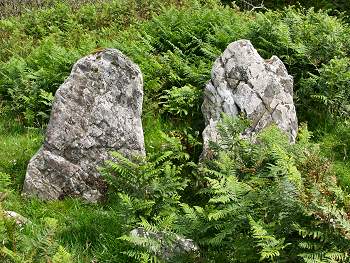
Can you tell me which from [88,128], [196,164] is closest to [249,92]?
[196,164]

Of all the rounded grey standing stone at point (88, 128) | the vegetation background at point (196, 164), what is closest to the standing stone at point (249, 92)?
the vegetation background at point (196, 164)

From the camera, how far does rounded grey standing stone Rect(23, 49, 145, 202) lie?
303 inches

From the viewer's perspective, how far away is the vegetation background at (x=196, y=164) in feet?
17.6

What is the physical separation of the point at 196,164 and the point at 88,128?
5.95 ft

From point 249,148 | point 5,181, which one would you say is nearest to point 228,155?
point 249,148

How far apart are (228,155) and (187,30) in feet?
17.5

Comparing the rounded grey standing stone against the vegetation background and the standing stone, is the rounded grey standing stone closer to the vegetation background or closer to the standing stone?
the vegetation background

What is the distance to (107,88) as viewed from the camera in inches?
321

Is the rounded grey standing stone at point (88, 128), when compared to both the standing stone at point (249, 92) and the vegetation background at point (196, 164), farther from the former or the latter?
the standing stone at point (249, 92)

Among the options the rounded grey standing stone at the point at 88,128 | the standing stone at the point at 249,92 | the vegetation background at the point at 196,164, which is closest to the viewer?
the vegetation background at the point at 196,164

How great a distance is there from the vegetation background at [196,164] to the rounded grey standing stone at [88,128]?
32cm

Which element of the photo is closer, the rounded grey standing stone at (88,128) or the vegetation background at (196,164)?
the vegetation background at (196,164)

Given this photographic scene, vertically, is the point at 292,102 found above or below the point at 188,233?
above

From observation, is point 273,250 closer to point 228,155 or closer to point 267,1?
point 228,155
